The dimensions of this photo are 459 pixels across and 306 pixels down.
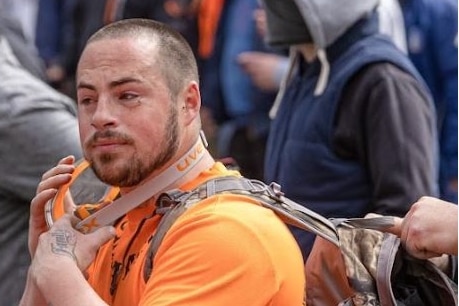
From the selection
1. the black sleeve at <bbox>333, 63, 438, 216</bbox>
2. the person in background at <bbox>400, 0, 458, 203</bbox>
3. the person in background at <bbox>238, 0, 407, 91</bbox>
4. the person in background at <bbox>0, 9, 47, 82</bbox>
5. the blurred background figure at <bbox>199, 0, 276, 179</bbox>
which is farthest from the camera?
the blurred background figure at <bbox>199, 0, 276, 179</bbox>

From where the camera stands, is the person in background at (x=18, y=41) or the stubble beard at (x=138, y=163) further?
the person in background at (x=18, y=41)

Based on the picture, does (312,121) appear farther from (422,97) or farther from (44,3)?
(44,3)

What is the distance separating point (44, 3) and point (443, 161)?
12.6 feet

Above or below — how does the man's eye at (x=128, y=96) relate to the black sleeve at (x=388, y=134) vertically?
above

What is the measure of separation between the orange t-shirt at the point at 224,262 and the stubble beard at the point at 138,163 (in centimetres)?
20

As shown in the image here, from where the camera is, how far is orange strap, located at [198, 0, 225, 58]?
316 inches

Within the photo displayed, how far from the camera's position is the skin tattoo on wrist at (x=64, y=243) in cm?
325

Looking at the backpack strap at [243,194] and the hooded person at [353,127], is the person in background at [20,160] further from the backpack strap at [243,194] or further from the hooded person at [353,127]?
the backpack strap at [243,194]

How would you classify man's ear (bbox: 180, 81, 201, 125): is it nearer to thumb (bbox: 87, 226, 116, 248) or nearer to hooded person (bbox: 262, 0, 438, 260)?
thumb (bbox: 87, 226, 116, 248)

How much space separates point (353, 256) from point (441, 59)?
11.4ft

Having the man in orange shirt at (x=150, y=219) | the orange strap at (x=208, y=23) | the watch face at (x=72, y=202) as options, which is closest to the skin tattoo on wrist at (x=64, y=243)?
the man in orange shirt at (x=150, y=219)

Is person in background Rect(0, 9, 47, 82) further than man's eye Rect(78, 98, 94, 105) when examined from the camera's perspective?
Yes

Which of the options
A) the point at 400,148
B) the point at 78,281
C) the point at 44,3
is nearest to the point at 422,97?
the point at 400,148

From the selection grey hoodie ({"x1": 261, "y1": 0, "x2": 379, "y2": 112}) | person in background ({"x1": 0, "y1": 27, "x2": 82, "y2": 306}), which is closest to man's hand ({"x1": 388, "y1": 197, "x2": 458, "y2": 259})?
person in background ({"x1": 0, "y1": 27, "x2": 82, "y2": 306})
